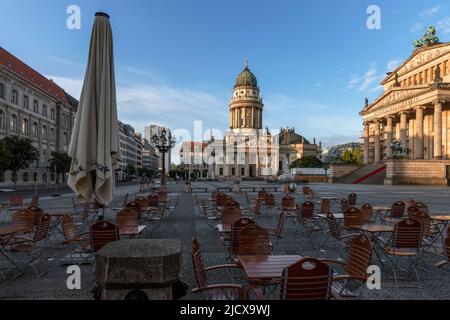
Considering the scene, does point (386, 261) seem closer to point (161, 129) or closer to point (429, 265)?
point (429, 265)

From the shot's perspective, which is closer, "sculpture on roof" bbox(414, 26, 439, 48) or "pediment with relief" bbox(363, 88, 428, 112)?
"pediment with relief" bbox(363, 88, 428, 112)

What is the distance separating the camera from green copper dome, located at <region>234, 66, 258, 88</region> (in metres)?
136

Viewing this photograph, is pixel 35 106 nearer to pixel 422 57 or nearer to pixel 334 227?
pixel 334 227

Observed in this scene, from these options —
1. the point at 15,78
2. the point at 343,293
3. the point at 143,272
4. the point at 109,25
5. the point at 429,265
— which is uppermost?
the point at 15,78

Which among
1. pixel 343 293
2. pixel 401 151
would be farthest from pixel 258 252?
pixel 401 151

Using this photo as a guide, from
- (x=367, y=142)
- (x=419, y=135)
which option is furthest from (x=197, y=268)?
(x=367, y=142)

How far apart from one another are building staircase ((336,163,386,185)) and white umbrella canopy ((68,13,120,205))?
54631mm

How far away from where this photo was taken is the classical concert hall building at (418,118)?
5266 centimetres

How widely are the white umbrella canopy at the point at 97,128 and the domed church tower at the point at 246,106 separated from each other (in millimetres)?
122990

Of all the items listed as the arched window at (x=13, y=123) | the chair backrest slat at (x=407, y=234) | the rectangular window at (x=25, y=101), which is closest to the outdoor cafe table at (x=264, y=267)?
the chair backrest slat at (x=407, y=234)

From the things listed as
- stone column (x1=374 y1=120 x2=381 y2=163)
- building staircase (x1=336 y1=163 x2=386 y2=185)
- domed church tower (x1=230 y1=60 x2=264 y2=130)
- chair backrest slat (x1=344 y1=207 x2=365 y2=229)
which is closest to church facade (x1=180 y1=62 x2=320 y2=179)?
domed church tower (x1=230 y1=60 x2=264 y2=130)

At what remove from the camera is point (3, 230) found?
7285 millimetres

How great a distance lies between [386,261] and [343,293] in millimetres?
4250

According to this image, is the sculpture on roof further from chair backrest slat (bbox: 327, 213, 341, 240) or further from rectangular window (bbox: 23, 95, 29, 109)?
chair backrest slat (bbox: 327, 213, 341, 240)
